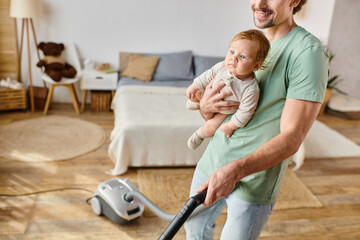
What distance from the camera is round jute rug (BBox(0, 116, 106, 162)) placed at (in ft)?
10.1

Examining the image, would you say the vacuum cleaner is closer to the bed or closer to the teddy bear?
the bed

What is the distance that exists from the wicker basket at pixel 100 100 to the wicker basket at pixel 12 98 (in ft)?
2.66

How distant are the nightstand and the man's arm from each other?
3.37 metres

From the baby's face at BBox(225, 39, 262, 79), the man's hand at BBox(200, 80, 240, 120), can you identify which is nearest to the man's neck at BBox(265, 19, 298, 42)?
the baby's face at BBox(225, 39, 262, 79)

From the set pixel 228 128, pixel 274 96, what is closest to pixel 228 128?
pixel 228 128

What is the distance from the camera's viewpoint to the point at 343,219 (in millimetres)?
2547

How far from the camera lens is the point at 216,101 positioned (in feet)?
3.97

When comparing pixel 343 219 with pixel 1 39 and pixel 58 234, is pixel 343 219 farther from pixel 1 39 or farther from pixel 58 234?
pixel 1 39

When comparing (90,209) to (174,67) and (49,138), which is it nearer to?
(49,138)

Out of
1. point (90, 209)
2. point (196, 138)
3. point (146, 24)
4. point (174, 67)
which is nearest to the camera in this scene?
point (196, 138)

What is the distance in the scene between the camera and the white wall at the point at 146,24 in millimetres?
4289

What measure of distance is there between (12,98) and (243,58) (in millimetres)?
3636

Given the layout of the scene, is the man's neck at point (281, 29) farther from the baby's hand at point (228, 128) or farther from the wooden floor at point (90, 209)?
the wooden floor at point (90, 209)

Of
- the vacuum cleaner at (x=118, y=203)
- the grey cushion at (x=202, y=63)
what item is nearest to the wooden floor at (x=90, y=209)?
the vacuum cleaner at (x=118, y=203)
